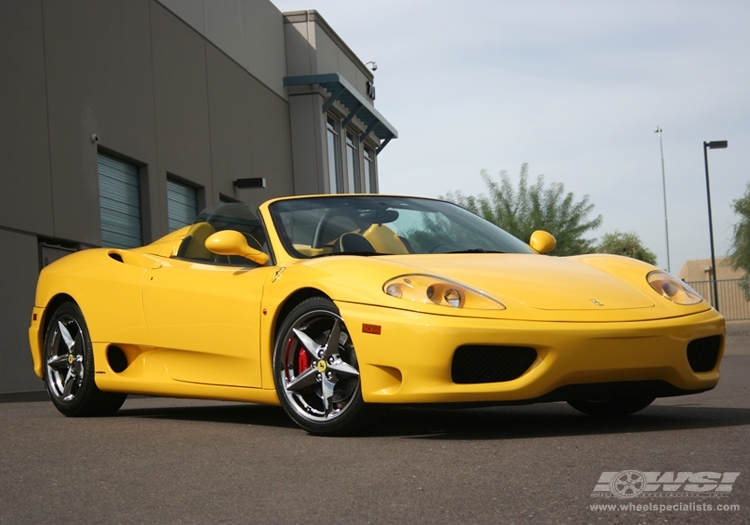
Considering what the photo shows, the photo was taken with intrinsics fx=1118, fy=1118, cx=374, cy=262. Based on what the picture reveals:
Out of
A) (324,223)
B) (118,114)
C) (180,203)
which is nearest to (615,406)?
(324,223)

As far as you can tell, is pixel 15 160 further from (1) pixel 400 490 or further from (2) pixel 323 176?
(2) pixel 323 176

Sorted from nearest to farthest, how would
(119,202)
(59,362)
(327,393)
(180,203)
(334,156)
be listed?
1. (327,393)
2. (59,362)
3. (119,202)
4. (180,203)
5. (334,156)

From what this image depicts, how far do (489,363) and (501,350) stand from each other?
8 cm

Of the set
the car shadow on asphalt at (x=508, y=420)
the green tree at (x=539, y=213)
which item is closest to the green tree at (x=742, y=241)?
the green tree at (x=539, y=213)

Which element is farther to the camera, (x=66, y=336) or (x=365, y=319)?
(x=66, y=336)

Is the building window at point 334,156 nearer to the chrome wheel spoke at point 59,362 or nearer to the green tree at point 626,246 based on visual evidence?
the chrome wheel spoke at point 59,362

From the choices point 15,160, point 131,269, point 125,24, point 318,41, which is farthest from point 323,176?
point 131,269

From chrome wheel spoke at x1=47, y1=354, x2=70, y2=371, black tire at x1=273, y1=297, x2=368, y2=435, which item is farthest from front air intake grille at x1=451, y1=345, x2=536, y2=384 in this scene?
chrome wheel spoke at x1=47, y1=354, x2=70, y2=371

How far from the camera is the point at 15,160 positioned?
15367 millimetres

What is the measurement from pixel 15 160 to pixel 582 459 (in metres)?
12.8

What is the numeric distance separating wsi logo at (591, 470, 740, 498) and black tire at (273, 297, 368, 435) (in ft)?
5.51

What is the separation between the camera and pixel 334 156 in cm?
3453

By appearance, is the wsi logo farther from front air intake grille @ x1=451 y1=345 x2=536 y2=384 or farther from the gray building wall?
the gray building wall

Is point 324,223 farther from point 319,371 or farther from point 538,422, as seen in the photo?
point 538,422
